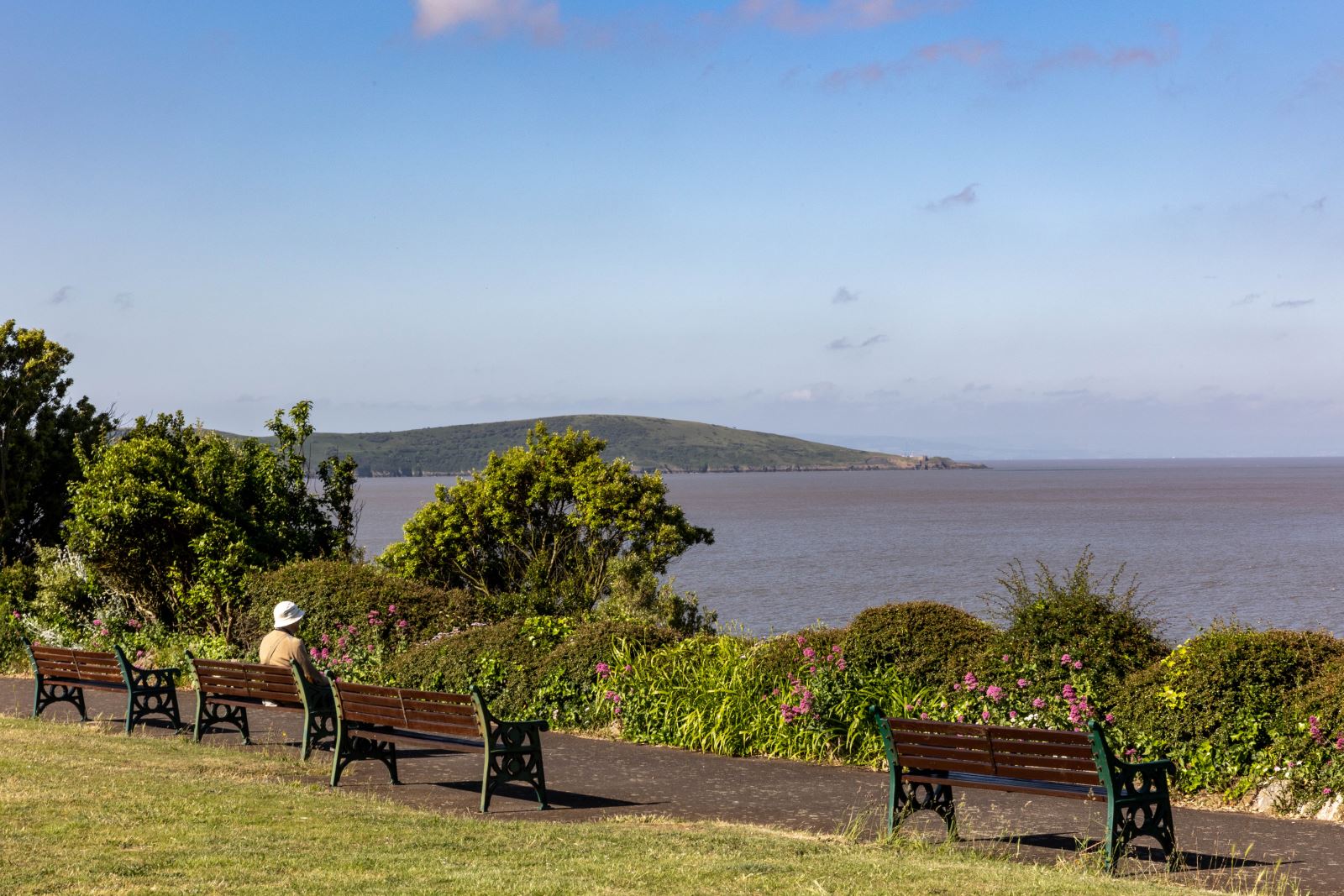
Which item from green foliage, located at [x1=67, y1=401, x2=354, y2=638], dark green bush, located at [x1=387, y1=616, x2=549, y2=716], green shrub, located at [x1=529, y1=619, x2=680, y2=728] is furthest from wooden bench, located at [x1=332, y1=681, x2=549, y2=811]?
green foliage, located at [x1=67, y1=401, x2=354, y2=638]

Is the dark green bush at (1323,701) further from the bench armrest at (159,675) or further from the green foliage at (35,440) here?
the green foliage at (35,440)

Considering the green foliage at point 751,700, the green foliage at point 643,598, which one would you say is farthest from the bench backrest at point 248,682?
the green foliage at point 643,598

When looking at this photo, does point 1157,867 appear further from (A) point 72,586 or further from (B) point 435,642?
(A) point 72,586

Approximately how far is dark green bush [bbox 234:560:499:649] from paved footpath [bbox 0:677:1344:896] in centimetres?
301

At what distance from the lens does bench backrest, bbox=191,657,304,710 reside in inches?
440

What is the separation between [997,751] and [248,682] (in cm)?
637

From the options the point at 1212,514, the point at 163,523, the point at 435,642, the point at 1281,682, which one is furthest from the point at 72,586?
the point at 1212,514

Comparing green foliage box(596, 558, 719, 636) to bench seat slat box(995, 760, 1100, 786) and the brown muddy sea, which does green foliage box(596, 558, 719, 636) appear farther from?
bench seat slat box(995, 760, 1100, 786)

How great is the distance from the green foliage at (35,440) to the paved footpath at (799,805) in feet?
35.8

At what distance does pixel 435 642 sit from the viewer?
13.9 metres

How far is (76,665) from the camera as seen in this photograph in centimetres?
1295

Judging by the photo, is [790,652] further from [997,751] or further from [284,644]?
[284,644]

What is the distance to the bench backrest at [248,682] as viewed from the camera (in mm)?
11164

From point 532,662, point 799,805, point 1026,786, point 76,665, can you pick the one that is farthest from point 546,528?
point 1026,786
